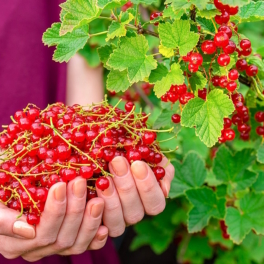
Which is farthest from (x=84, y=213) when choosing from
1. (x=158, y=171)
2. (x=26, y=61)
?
(x=26, y=61)

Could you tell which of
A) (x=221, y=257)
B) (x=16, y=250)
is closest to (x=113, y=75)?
(x=16, y=250)

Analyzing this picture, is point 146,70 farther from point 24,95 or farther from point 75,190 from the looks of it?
point 24,95

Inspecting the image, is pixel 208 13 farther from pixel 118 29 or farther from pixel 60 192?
pixel 60 192

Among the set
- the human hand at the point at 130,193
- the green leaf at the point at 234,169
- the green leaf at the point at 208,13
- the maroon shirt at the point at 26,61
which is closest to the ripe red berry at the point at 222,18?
the green leaf at the point at 208,13

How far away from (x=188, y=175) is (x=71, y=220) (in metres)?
0.35

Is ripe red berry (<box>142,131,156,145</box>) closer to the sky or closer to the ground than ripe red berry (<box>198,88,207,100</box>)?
closer to the ground

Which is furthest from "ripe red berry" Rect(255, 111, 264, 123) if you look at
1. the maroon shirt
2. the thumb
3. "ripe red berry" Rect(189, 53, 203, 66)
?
the maroon shirt

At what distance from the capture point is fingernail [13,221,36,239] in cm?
57

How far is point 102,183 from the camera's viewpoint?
0.55 meters

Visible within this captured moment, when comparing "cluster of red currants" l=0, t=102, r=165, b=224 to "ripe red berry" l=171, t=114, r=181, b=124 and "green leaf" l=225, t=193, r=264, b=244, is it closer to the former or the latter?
"ripe red berry" l=171, t=114, r=181, b=124

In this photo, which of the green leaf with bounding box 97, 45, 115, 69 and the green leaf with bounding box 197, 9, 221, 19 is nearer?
the green leaf with bounding box 197, 9, 221, 19

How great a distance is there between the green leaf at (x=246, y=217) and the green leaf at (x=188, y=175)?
0.12 m

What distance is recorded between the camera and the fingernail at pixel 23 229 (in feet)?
1.89

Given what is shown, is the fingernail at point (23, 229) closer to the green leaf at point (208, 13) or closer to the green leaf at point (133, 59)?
the green leaf at point (133, 59)
